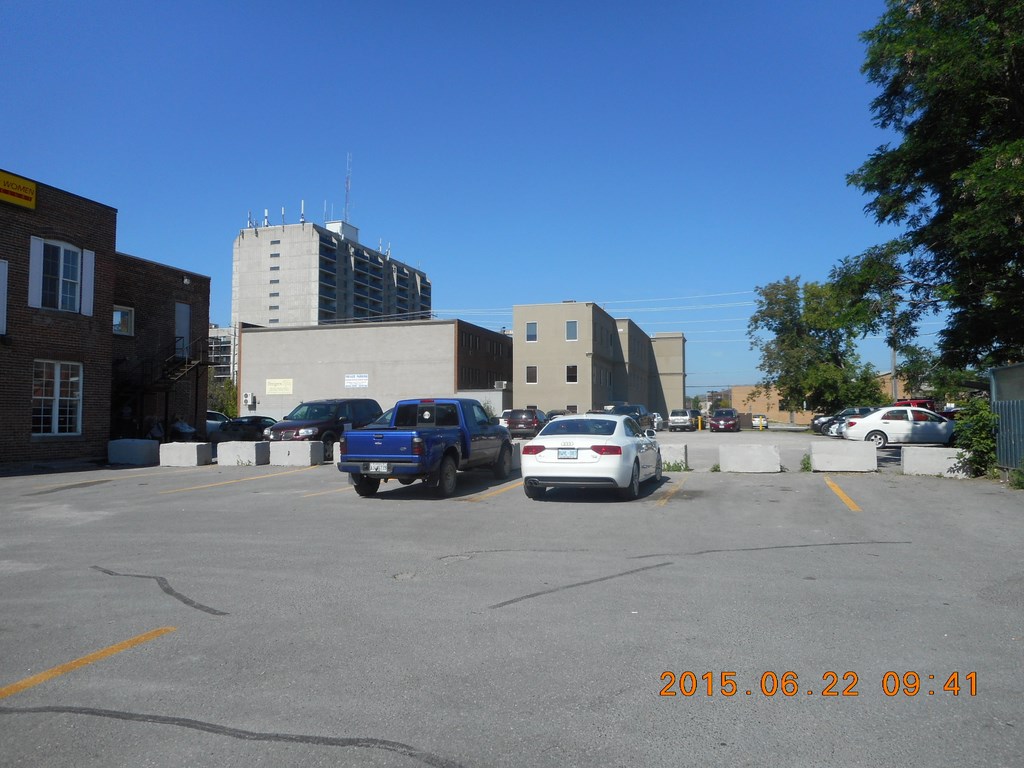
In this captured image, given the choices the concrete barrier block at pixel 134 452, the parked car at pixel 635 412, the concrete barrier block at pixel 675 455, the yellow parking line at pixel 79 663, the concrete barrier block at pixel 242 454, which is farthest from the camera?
the parked car at pixel 635 412

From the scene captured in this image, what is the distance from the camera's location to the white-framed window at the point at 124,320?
2728cm

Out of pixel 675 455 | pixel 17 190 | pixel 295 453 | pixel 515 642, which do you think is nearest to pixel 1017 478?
pixel 675 455

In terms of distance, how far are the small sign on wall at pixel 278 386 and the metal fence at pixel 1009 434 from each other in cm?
4832

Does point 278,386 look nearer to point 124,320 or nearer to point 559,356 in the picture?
point 559,356

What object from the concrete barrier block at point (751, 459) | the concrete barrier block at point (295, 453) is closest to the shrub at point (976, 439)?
the concrete barrier block at point (751, 459)

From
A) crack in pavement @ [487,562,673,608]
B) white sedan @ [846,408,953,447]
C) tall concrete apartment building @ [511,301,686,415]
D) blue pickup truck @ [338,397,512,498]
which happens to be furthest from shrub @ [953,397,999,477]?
tall concrete apartment building @ [511,301,686,415]

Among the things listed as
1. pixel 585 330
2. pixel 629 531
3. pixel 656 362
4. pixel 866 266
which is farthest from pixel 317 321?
pixel 629 531

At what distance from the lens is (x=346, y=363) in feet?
183

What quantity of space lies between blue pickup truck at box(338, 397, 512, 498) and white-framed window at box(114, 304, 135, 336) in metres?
16.1

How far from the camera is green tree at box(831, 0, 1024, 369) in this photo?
57.1 ft

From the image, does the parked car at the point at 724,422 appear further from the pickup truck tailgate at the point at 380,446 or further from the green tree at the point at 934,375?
the pickup truck tailgate at the point at 380,446

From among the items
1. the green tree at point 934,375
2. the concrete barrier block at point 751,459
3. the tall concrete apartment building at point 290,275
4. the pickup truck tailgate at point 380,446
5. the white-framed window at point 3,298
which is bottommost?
the concrete barrier block at point 751,459

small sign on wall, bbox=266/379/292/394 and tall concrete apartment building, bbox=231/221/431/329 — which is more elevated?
tall concrete apartment building, bbox=231/221/431/329

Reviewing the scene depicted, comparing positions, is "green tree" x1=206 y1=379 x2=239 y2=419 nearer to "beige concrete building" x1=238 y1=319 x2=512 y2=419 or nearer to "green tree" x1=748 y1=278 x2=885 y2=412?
"beige concrete building" x1=238 y1=319 x2=512 y2=419
